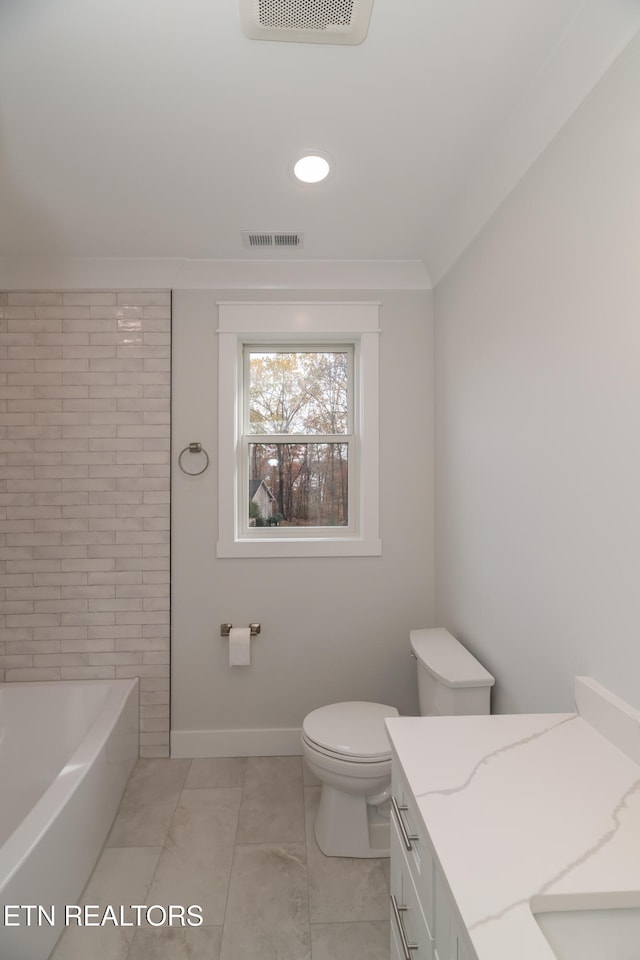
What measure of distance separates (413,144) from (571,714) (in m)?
1.77

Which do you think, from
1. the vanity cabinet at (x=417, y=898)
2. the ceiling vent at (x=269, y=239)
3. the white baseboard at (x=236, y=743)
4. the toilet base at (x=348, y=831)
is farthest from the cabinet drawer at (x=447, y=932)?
the ceiling vent at (x=269, y=239)

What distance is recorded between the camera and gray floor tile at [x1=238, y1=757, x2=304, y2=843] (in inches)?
76.4

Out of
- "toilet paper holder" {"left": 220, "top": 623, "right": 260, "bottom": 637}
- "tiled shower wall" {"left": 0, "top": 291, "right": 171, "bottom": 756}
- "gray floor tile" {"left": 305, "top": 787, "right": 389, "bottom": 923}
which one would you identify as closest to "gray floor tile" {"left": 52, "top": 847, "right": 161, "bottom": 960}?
"gray floor tile" {"left": 305, "top": 787, "right": 389, "bottom": 923}

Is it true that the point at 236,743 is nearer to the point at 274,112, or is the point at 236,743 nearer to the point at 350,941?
the point at 350,941

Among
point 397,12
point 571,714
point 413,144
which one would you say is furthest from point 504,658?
point 397,12

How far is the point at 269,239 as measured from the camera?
7.41 ft

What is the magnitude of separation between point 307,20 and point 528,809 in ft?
5.74

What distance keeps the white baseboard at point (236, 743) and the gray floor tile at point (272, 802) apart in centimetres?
4

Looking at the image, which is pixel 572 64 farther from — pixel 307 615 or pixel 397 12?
pixel 307 615

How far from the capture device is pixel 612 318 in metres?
1.14

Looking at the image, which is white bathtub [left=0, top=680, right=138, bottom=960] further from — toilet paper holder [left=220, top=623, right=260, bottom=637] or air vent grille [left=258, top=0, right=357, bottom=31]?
air vent grille [left=258, top=0, right=357, bottom=31]

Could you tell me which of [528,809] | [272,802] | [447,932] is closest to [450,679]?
[528,809]

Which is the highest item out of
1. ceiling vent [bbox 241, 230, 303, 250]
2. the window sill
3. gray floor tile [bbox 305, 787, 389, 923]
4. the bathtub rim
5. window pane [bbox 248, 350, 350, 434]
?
ceiling vent [bbox 241, 230, 303, 250]

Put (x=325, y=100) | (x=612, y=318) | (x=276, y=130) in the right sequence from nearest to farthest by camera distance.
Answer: (x=612, y=318)
(x=325, y=100)
(x=276, y=130)
